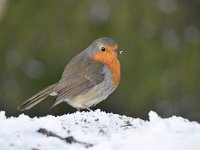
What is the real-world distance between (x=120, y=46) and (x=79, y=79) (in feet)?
7.34

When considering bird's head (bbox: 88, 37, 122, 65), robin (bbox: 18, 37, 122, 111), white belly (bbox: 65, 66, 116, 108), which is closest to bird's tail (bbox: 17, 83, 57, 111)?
robin (bbox: 18, 37, 122, 111)

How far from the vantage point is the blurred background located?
7.72 m

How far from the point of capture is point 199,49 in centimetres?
802

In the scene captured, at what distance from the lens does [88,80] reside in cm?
573

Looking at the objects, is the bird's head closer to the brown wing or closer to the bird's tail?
the brown wing

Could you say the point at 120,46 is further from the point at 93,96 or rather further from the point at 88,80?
the point at 93,96

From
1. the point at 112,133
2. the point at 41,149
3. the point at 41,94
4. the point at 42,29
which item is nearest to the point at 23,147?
the point at 41,149

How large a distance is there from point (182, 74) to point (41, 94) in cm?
273

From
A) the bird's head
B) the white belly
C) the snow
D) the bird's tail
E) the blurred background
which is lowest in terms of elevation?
the snow

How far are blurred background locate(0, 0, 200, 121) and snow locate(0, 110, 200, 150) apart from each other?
3962 millimetres

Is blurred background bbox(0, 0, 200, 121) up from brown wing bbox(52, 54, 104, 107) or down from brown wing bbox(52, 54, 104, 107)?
up

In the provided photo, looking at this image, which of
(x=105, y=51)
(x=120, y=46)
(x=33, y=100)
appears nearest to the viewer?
(x=33, y=100)

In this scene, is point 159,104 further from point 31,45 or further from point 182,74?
point 31,45

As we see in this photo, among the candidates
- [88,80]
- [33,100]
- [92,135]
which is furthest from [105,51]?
[92,135]
